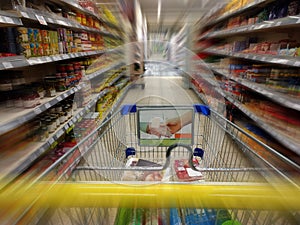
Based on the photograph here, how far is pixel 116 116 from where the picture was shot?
1245mm

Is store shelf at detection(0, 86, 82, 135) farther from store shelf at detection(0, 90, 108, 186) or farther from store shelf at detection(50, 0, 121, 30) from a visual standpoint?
store shelf at detection(50, 0, 121, 30)

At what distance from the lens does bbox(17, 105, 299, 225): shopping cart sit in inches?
18.4

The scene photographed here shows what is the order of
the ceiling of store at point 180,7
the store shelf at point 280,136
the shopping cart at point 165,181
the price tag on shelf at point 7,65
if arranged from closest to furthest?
the shopping cart at point 165,181 < the price tag on shelf at point 7,65 < the store shelf at point 280,136 < the ceiling of store at point 180,7

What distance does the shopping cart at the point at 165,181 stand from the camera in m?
0.47

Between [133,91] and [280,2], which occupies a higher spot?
[280,2]

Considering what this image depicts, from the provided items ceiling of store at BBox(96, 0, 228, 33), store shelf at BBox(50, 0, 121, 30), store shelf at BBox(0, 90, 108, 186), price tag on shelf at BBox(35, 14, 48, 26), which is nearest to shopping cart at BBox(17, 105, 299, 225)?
store shelf at BBox(0, 90, 108, 186)

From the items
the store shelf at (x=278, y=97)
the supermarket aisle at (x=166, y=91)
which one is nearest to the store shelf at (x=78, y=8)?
the supermarket aisle at (x=166, y=91)

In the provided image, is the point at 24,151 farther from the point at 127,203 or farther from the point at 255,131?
the point at 255,131

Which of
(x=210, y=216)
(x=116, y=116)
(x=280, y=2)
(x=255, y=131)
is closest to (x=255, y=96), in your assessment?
(x=255, y=131)

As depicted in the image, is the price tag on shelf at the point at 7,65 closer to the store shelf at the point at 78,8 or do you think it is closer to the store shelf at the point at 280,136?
the store shelf at the point at 78,8

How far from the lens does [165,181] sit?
586 mm

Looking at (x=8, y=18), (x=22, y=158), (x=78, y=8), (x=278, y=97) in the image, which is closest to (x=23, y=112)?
(x=22, y=158)

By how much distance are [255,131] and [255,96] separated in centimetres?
53

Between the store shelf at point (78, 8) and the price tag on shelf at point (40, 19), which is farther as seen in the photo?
the store shelf at point (78, 8)
